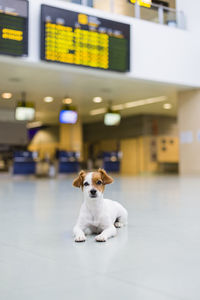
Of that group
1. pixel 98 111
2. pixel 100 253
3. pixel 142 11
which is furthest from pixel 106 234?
pixel 98 111

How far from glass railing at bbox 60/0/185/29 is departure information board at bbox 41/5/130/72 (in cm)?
60

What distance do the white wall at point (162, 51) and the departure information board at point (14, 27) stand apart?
36.7 inches

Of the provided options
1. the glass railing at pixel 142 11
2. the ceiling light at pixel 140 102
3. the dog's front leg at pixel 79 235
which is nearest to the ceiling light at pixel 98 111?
the ceiling light at pixel 140 102

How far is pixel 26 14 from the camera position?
896 centimetres

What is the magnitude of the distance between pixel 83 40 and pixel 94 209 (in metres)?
8.00

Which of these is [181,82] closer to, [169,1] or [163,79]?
[163,79]

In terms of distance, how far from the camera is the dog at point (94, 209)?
97.3 inches

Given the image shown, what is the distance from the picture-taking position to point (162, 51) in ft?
39.2

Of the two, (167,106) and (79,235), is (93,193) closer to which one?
(79,235)

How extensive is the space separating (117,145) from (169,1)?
42.0 feet

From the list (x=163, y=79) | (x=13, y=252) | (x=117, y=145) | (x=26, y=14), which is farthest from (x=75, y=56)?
(x=117, y=145)

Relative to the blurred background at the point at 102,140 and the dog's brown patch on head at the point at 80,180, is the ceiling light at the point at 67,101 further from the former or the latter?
the dog's brown patch on head at the point at 80,180

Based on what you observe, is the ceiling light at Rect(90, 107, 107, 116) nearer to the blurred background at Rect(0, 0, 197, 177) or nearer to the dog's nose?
the blurred background at Rect(0, 0, 197, 177)

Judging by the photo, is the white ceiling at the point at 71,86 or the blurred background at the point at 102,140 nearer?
the blurred background at the point at 102,140
